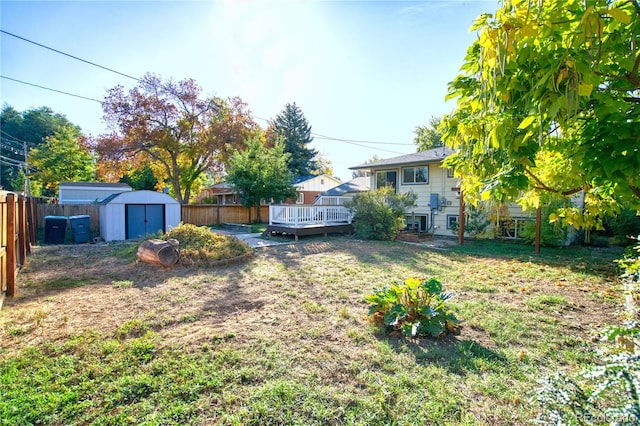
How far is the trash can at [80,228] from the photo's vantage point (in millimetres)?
11250

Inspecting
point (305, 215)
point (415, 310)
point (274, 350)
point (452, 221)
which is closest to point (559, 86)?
point (415, 310)

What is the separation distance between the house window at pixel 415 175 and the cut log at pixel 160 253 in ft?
38.0

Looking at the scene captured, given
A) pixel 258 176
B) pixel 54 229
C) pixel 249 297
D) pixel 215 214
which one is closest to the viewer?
pixel 249 297

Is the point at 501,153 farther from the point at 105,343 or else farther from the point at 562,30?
the point at 105,343

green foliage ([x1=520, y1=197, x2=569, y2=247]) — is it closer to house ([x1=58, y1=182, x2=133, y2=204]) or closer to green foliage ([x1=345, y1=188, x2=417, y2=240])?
green foliage ([x1=345, y1=188, x2=417, y2=240])

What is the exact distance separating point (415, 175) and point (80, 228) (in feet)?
48.3

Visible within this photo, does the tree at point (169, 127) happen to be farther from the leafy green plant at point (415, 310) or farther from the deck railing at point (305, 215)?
the leafy green plant at point (415, 310)

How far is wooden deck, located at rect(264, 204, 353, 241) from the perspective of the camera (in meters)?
12.5

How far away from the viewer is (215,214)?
64.1ft

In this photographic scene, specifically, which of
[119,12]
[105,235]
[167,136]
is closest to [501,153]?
[119,12]

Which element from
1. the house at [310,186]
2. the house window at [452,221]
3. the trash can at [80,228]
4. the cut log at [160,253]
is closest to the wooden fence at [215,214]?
the trash can at [80,228]

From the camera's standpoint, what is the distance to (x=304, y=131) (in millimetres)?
37438

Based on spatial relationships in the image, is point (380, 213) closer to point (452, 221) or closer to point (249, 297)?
point (452, 221)

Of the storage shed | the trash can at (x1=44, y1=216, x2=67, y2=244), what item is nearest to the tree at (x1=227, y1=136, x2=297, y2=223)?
the storage shed
